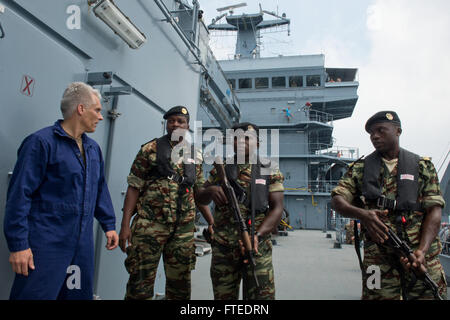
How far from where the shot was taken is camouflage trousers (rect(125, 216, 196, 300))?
2.03m

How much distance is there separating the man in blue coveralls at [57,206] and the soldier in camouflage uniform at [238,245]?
0.78 metres

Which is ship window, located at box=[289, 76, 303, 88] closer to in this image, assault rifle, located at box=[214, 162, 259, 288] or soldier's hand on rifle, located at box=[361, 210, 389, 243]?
soldier's hand on rifle, located at box=[361, 210, 389, 243]

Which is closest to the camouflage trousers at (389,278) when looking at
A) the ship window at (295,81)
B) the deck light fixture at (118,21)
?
the deck light fixture at (118,21)

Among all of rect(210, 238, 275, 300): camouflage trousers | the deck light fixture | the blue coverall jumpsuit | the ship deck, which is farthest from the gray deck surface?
the deck light fixture

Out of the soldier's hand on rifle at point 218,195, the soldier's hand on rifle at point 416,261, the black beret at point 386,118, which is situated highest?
the black beret at point 386,118

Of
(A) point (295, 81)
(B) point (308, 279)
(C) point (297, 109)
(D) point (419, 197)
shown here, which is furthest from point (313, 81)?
(D) point (419, 197)

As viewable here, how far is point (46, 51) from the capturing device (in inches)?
71.4

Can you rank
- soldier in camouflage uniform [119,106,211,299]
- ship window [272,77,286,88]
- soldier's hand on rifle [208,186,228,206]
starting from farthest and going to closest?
ship window [272,77,286,88], soldier in camouflage uniform [119,106,211,299], soldier's hand on rifle [208,186,228,206]

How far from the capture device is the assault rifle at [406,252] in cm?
161

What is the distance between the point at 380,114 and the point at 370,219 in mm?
722

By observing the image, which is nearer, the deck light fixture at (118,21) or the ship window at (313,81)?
the deck light fixture at (118,21)

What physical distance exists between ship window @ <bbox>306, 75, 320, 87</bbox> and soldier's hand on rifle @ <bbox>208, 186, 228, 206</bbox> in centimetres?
1976

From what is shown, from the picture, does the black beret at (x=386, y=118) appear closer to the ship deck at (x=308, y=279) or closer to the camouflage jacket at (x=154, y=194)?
the camouflage jacket at (x=154, y=194)

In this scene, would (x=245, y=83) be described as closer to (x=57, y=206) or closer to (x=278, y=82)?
(x=278, y=82)
